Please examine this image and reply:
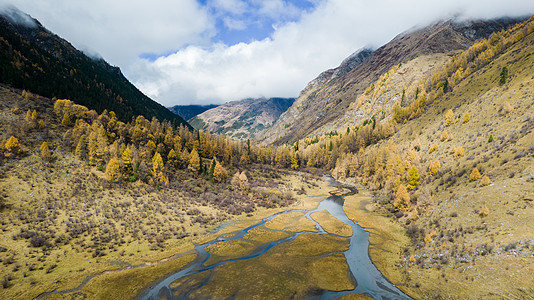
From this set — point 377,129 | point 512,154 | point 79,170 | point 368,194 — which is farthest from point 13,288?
point 377,129

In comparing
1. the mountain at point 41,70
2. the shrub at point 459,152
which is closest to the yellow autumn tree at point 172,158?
the mountain at point 41,70

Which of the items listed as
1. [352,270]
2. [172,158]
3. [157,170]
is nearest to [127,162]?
[157,170]

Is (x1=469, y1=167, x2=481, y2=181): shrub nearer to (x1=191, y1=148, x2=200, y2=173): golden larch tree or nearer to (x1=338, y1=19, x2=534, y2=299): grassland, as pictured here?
(x1=338, y1=19, x2=534, y2=299): grassland

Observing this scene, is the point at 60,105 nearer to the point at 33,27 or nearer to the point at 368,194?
the point at 368,194

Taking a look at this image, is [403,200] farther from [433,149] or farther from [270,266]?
[270,266]

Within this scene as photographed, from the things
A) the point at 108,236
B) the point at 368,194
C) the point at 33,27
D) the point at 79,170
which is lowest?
the point at 368,194

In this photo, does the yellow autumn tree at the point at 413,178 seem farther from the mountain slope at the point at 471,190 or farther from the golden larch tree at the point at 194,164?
the golden larch tree at the point at 194,164
